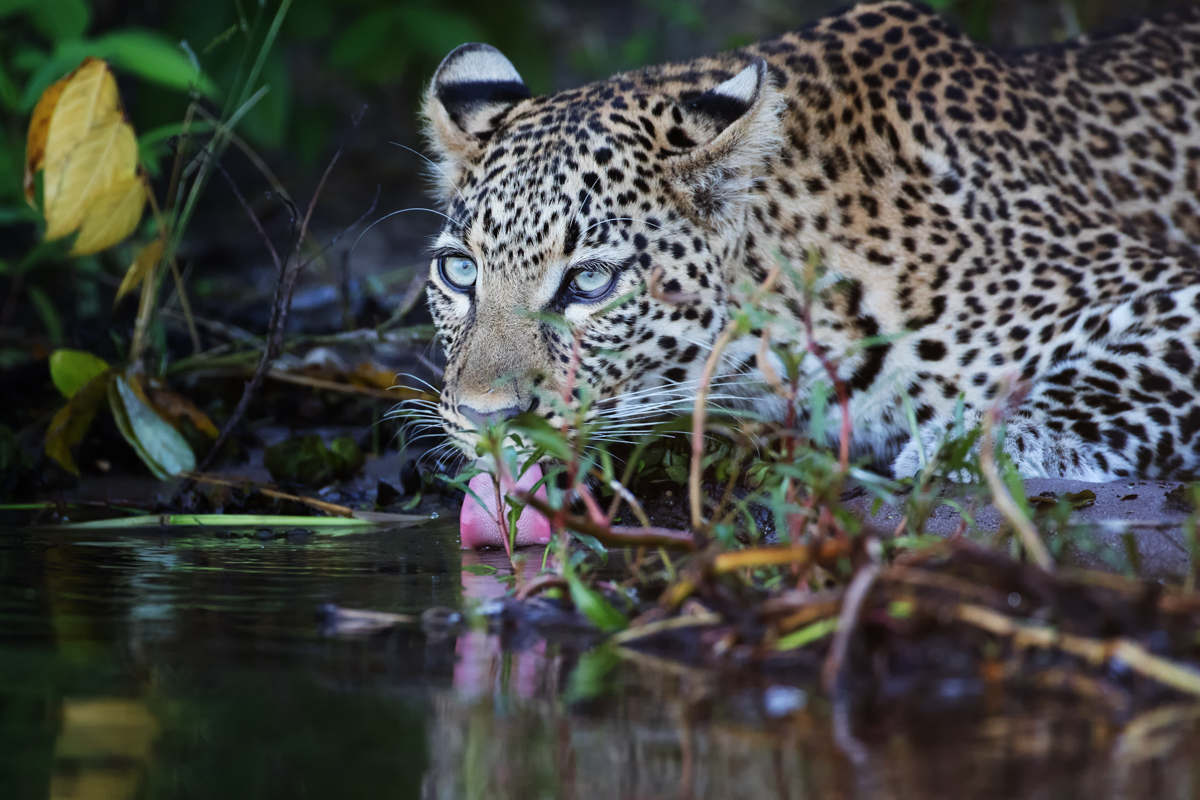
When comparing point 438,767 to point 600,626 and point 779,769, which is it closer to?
point 779,769

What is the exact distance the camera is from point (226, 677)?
7.46 ft

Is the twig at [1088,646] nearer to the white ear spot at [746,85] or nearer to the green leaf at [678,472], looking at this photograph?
the green leaf at [678,472]

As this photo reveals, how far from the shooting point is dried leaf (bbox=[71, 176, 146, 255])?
15.5 feet

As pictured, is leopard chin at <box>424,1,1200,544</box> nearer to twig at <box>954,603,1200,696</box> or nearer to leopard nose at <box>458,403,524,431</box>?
leopard nose at <box>458,403,524,431</box>

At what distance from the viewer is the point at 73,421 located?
4.86m

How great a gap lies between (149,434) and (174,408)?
0.19 meters

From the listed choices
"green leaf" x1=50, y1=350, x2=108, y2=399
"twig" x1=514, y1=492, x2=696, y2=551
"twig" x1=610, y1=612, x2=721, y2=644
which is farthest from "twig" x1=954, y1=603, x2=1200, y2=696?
"green leaf" x1=50, y1=350, x2=108, y2=399

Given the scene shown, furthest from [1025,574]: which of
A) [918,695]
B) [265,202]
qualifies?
[265,202]

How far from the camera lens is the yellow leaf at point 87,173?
4582 millimetres

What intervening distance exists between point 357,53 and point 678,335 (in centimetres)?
454

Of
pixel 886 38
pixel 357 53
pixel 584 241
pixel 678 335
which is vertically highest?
pixel 357 53

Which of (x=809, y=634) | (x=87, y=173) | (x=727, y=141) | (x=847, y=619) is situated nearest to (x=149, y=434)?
(x=87, y=173)

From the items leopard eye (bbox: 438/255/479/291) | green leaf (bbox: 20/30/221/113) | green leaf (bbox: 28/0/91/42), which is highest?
green leaf (bbox: 28/0/91/42)

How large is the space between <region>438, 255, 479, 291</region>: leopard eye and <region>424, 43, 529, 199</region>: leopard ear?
0.47 meters
